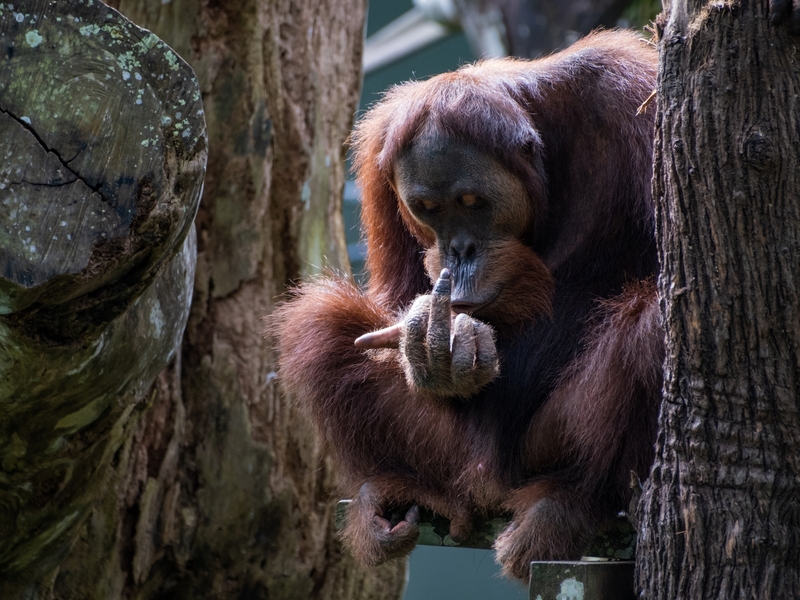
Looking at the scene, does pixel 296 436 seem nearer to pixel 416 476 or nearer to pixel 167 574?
pixel 167 574

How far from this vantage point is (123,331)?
7.49 ft

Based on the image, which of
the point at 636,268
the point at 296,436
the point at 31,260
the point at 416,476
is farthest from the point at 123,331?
the point at 296,436

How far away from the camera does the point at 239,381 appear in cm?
393

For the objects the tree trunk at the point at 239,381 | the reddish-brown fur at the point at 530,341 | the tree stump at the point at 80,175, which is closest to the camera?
the tree stump at the point at 80,175

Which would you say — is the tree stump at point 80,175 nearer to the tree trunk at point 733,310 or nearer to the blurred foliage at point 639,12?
the tree trunk at point 733,310

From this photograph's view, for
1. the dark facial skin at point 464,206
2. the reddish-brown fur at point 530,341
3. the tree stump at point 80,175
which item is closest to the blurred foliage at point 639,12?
the reddish-brown fur at point 530,341

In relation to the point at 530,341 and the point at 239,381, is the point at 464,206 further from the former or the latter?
the point at 239,381

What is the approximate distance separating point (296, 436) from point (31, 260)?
232 centimetres

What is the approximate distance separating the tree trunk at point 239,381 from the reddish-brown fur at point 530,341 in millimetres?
944

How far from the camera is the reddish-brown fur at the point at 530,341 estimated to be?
2.47 meters

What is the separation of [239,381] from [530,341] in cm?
155

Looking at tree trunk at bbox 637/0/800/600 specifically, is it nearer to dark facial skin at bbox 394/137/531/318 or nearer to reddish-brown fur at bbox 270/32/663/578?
reddish-brown fur at bbox 270/32/663/578

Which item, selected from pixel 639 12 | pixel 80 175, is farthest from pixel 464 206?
pixel 639 12

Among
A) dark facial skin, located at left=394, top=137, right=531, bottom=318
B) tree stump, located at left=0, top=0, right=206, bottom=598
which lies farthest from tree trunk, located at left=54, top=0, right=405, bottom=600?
tree stump, located at left=0, top=0, right=206, bottom=598
